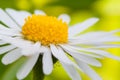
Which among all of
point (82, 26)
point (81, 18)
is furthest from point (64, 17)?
point (81, 18)

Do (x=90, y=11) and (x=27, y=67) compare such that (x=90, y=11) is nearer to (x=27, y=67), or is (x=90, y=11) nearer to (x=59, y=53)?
(x=59, y=53)

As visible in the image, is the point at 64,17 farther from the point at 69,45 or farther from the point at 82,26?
the point at 69,45

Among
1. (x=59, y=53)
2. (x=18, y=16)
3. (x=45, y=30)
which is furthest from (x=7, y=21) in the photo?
(x=59, y=53)

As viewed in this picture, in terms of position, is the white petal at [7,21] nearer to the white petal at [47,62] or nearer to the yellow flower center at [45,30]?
the yellow flower center at [45,30]

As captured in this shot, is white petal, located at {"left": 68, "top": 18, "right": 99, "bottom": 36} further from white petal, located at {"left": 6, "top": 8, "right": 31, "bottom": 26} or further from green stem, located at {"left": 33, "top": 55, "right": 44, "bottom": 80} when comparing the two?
green stem, located at {"left": 33, "top": 55, "right": 44, "bottom": 80}

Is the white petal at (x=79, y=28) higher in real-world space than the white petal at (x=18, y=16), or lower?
lower

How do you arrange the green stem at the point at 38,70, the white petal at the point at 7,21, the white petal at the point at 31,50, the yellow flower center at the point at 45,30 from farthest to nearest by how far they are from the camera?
the white petal at the point at 7,21 < the yellow flower center at the point at 45,30 < the green stem at the point at 38,70 < the white petal at the point at 31,50

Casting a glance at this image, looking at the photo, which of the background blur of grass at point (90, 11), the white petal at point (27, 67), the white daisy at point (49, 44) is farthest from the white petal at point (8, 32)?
the background blur of grass at point (90, 11)
